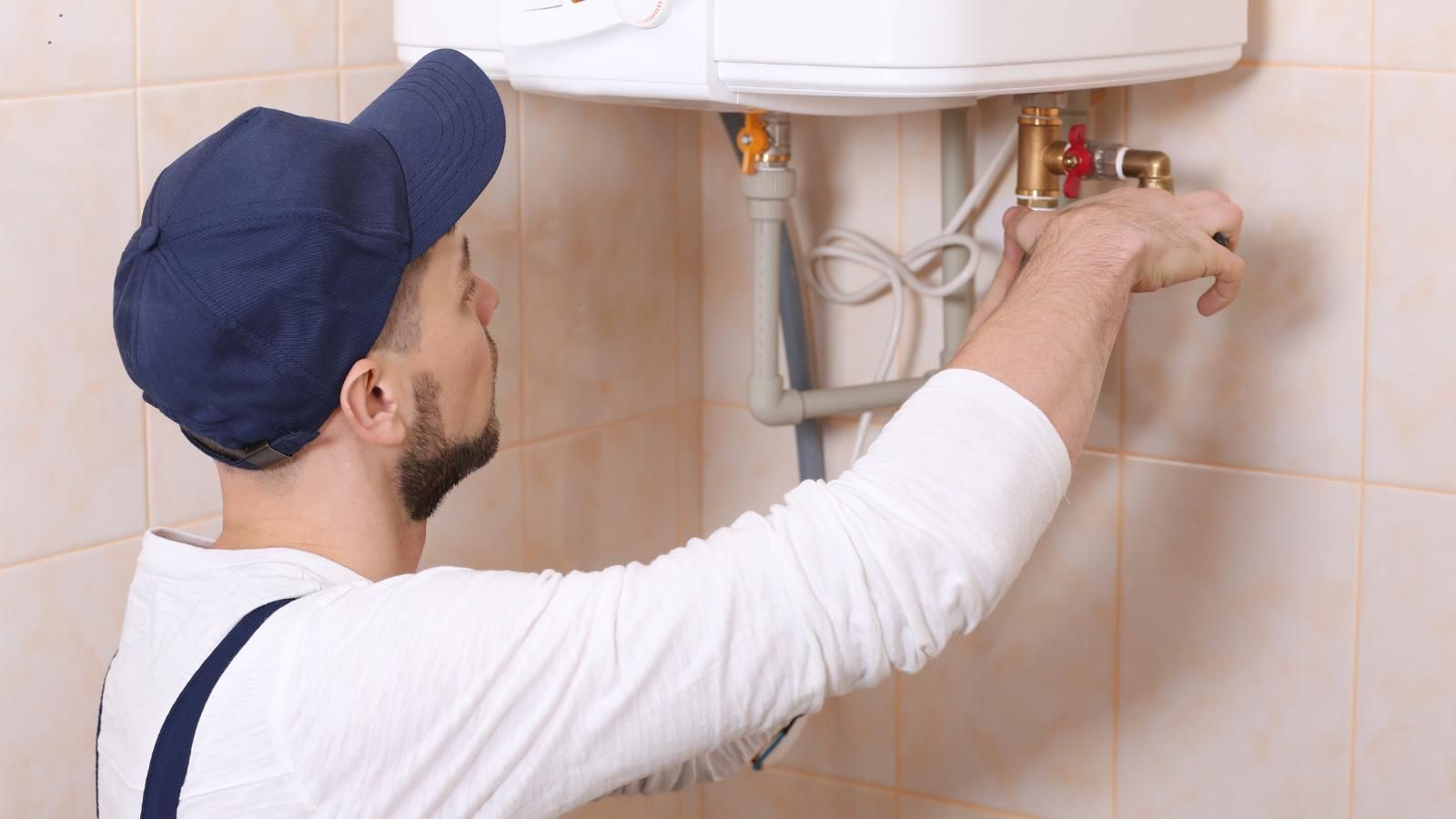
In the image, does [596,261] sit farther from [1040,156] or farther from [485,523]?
[1040,156]

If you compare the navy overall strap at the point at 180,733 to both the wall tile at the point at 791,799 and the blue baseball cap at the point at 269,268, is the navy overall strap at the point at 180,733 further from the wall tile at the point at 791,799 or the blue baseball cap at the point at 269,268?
the wall tile at the point at 791,799

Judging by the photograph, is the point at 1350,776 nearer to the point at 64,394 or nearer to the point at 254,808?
the point at 254,808

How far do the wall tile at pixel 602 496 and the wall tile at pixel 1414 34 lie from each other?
0.80 metres

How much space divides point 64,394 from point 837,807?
0.95m

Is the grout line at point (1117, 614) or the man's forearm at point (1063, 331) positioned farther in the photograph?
the grout line at point (1117, 614)

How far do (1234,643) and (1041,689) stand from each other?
204 mm

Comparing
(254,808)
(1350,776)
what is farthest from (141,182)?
(1350,776)

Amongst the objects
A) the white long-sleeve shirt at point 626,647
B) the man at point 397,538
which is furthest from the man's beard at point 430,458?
the white long-sleeve shirt at point 626,647

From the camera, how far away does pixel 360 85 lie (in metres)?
1.23

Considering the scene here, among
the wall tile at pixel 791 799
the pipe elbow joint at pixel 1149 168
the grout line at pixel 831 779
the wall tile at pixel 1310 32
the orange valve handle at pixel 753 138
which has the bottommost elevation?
the wall tile at pixel 791 799

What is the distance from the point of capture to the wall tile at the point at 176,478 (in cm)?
111

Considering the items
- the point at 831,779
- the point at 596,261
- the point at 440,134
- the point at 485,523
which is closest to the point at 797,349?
the point at 596,261

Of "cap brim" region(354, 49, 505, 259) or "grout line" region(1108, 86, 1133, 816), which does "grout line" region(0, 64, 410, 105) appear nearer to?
"cap brim" region(354, 49, 505, 259)

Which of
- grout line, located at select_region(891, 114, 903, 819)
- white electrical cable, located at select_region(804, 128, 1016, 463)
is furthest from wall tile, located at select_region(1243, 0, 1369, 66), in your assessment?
grout line, located at select_region(891, 114, 903, 819)
